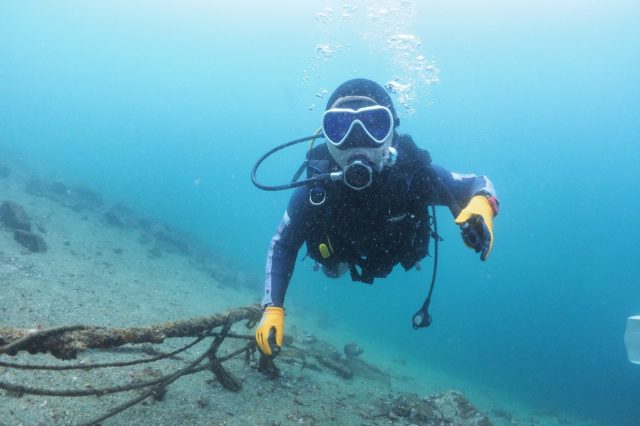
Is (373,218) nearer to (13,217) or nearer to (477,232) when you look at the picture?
(477,232)

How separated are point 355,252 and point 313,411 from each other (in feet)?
5.68

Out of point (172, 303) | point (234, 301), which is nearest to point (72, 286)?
point (172, 303)

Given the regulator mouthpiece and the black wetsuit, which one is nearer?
the black wetsuit

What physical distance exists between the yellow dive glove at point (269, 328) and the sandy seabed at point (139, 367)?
0.63 meters

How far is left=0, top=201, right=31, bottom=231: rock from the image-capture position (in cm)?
881

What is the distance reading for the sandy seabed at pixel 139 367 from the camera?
3082 millimetres

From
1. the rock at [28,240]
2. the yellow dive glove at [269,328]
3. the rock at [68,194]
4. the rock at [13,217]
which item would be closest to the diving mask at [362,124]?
the yellow dive glove at [269,328]

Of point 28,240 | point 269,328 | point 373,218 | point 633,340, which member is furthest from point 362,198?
point 28,240

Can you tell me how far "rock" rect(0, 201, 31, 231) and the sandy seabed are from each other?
15 cm

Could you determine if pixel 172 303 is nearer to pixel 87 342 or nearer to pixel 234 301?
pixel 234 301

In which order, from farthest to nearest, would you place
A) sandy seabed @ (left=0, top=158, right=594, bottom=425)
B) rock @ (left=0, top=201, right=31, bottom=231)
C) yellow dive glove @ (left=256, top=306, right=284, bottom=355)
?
rock @ (left=0, top=201, right=31, bottom=231) < yellow dive glove @ (left=256, top=306, right=284, bottom=355) < sandy seabed @ (left=0, top=158, right=594, bottom=425)

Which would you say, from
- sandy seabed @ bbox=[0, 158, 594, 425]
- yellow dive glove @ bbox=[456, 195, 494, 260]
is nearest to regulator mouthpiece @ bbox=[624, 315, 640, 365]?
sandy seabed @ bbox=[0, 158, 594, 425]

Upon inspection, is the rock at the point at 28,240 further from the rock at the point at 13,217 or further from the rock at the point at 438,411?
the rock at the point at 438,411

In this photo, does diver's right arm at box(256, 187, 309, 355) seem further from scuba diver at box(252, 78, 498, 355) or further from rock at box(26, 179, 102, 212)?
rock at box(26, 179, 102, 212)
